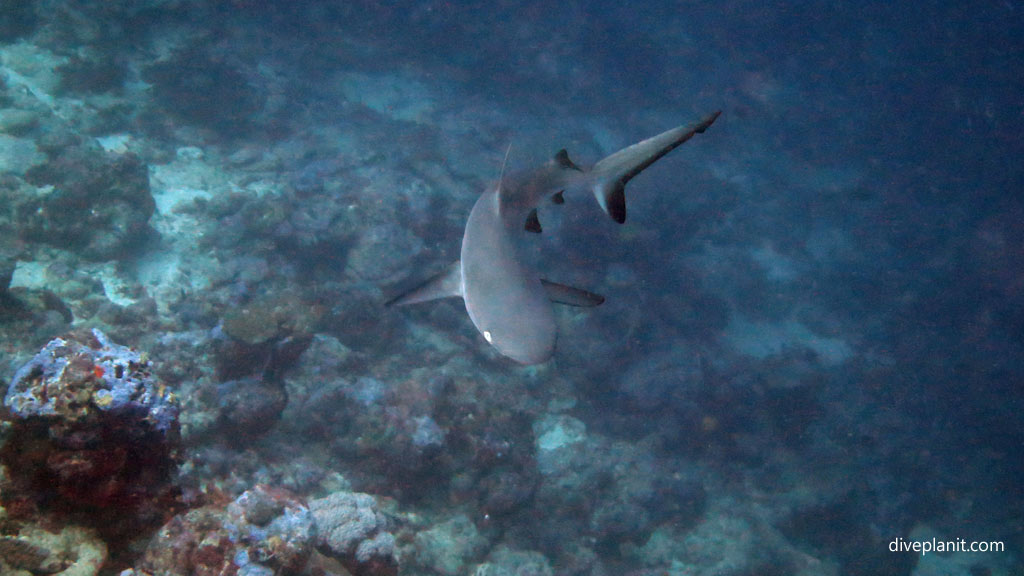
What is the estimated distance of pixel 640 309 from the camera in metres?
13.5

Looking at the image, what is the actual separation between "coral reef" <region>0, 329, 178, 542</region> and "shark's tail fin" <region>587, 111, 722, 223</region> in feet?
11.1

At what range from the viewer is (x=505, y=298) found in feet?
11.3

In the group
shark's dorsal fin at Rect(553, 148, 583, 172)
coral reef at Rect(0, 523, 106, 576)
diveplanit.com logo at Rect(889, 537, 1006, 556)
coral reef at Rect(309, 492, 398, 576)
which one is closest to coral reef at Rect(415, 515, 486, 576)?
coral reef at Rect(309, 492, 398, 576)

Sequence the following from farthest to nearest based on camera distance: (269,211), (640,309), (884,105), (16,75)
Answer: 1. (884,105)
2. (640,309)
3. (16,75)
4. (269,211)

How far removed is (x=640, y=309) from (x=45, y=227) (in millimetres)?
13476

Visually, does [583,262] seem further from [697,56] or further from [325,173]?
[697,56]

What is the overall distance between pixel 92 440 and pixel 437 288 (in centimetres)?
248

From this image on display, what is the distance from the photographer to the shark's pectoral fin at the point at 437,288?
4.17 meters

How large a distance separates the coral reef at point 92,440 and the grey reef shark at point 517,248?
1.85 metres

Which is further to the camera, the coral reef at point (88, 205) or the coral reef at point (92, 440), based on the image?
the coral reef at point (88, 205)

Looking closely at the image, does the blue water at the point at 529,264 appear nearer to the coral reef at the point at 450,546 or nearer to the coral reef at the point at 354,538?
the coral reef at the point at 450,546

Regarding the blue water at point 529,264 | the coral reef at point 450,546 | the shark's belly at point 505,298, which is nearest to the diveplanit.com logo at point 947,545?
the blue water at point 529,264

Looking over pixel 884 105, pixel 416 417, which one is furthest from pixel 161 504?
pixel 884 105

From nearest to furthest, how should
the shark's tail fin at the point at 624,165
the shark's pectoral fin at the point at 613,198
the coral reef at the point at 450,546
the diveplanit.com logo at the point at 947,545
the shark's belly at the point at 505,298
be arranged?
the shark's tail fin at the point at 624,165 → the shark's belly at the point at 505,298 → the shark's pectoral fin at the point at 613,198 → the coral reef at the point at 450,546 → the diveplanit.com logo at the point at 947,545
